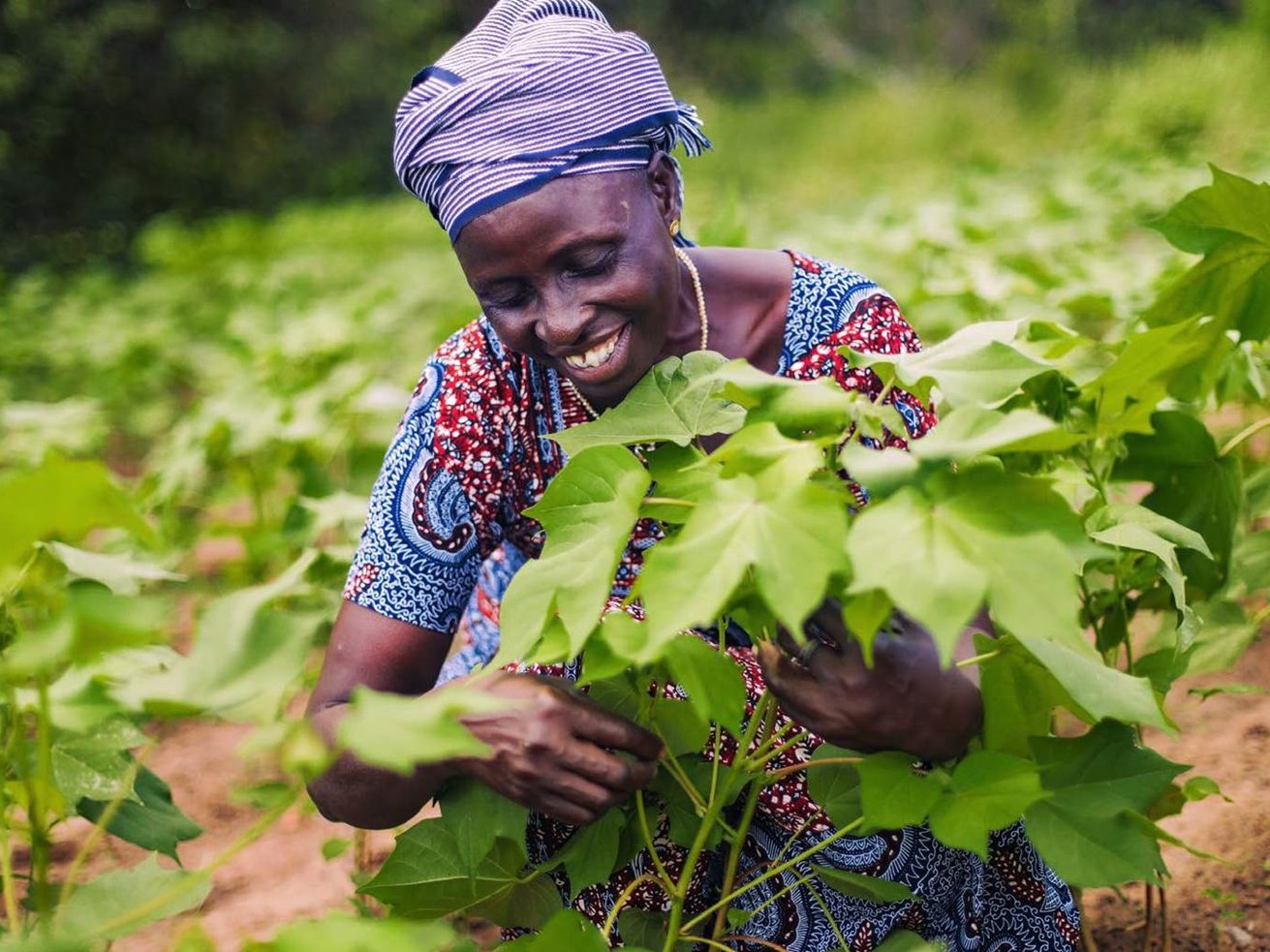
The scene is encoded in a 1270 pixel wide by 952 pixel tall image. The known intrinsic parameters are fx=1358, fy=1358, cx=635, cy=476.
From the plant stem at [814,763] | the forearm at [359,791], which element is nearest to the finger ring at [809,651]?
the plant stem at [814,763]

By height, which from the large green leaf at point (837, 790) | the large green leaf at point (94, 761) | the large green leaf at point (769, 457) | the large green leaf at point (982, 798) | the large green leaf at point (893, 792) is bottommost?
the large green leaf at point (94, 761)

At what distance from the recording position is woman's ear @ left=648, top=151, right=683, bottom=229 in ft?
5.47

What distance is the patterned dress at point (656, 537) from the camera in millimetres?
1594

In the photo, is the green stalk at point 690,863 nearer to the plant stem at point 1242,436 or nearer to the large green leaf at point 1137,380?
the large green leaf at point 1137,380

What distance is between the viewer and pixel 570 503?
117 cm

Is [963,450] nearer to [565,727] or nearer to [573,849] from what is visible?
[565,727]

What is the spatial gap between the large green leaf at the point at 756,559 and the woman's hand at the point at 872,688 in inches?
11.8

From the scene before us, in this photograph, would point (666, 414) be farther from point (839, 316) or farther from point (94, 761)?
point (94, 761)

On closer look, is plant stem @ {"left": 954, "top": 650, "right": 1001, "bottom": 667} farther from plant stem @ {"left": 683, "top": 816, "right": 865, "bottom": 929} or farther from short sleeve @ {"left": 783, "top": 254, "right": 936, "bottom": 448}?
short sleeve @ {"left": 783, "top": 254, "right": 936, "bottom": 448}

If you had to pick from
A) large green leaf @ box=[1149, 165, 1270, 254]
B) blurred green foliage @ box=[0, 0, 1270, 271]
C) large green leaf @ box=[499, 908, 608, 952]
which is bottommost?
blurred green foliage @ box=[0, 0, 1270, 271]

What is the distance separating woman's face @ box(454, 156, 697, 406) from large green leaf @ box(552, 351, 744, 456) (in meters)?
0.27

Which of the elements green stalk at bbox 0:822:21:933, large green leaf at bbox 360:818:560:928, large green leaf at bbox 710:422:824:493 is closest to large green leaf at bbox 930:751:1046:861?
large green leaf at bbox 710:422:824:493

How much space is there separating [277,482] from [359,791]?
5.68 feet

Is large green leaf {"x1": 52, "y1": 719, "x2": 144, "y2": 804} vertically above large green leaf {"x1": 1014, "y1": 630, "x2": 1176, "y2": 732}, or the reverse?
large green leaf {"x1": 1014, "y1": 630, "x2": 1176, "y2": 732}
